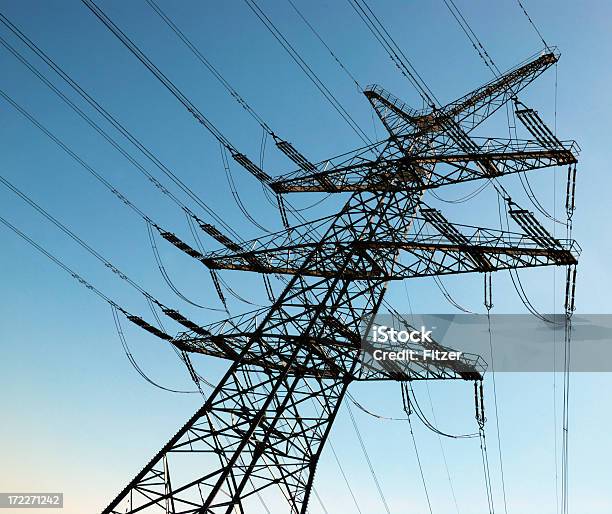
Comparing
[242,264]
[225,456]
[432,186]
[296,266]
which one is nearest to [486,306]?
[432,186]

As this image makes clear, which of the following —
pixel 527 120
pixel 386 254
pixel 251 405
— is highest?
pixel 527 120

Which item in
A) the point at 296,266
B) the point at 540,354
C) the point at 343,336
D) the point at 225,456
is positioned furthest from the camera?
the point at 540,354

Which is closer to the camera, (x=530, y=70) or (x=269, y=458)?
(x=269, y=458)

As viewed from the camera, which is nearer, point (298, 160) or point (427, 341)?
point (427, 341)

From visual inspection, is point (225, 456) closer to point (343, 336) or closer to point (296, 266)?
point (343, 336)

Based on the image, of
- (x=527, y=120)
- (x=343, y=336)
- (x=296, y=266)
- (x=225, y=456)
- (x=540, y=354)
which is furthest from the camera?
(x=540, y=354)

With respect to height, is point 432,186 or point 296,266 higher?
point 432,186

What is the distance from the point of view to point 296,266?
18578 mm

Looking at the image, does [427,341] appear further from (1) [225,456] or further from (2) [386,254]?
(1) [225,456]

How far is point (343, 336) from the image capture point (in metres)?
16.9

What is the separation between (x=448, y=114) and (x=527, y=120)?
390 cm

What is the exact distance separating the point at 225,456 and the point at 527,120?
13584 mm

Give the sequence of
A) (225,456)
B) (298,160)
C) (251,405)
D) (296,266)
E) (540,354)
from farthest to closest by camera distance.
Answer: (540,354) → (298,160) → (296,266) → (251,405) → (225,456)

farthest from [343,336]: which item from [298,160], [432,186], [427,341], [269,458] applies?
[298,160]
